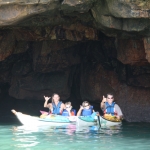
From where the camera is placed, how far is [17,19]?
1039 centimetres

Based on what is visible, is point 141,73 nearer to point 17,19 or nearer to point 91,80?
point 91,80

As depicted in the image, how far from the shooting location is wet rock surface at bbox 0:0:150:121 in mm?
10274

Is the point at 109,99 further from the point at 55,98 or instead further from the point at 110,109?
the point at 55,98

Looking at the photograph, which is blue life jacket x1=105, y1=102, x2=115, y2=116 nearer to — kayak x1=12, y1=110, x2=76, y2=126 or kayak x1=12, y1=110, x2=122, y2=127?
kayak x1=12, y1=110, x2=122, y2=127

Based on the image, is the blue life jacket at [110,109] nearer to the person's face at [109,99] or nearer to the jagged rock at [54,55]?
the person's face at [109,99]

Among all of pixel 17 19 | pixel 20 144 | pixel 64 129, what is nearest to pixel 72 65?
pixel 64 129

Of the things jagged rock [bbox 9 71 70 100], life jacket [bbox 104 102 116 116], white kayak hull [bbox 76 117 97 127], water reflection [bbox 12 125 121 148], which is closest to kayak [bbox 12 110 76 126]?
water reflection [bbox 12 125 121 148]

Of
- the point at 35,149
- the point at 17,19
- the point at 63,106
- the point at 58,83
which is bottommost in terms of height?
the point at 35,149

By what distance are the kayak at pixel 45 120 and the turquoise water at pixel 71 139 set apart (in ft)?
1.65

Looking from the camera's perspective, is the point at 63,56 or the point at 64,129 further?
the point at 63,56

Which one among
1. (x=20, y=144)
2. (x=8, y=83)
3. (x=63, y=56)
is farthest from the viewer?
(x=8, y=83)

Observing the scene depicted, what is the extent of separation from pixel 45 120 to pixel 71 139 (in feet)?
10.2

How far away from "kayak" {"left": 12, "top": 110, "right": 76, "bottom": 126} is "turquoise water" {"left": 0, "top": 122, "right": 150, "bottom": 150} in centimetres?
50

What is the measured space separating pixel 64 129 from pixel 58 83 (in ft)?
18.2
